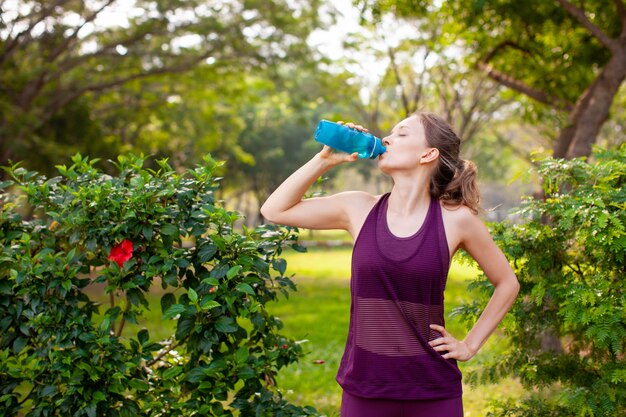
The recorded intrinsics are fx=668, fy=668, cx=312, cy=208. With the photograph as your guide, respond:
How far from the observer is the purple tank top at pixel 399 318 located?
2.37m

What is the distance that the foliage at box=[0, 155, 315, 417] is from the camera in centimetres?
308

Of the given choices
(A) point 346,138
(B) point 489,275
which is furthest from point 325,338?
(A) point 346,138

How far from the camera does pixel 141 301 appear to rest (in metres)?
3.21

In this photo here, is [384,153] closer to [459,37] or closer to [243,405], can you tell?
[243,405]

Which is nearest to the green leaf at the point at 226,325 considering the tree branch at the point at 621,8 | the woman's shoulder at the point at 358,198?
the woman's shoulder at the point at 358,198

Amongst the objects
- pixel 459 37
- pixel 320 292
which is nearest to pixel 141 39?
pixel 320 292

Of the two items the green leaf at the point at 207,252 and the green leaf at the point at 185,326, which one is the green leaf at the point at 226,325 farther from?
the green leaf at the point at 207,252

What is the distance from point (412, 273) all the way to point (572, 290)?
3.62 ft

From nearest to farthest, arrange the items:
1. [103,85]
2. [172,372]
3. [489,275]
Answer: [489,275] < [172,372] < [103,85]

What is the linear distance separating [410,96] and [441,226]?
1561cm

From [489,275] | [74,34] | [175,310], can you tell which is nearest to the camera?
[489,275]

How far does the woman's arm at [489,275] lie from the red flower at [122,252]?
1497 mm

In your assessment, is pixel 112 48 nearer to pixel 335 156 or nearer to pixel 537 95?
pixel 537 95

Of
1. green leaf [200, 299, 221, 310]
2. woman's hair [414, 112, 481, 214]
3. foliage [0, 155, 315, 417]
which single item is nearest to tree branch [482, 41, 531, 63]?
foliage [0, 155, 315, 417]
